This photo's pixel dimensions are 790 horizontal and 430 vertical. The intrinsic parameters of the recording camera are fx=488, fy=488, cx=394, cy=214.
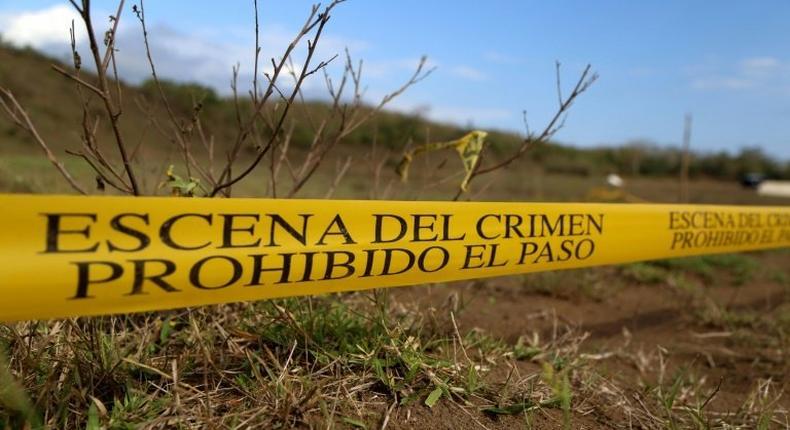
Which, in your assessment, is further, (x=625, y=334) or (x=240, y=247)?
(x=625, y=334)

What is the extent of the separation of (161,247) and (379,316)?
1.02 meters

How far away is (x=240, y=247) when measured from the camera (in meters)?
1.65

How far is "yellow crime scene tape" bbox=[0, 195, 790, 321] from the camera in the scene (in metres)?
1.39

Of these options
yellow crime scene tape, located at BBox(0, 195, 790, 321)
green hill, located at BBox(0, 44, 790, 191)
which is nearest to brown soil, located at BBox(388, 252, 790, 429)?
yellow crime scene tape, located at BBox(0, 195, 790, 321)

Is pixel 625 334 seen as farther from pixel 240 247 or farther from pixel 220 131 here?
pixel 220 131

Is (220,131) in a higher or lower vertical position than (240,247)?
higher

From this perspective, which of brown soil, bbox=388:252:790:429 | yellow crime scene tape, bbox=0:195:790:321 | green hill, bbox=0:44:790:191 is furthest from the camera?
green hill, bbox=0:44:790:191

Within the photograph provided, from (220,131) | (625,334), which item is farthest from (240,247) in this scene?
(220,131)

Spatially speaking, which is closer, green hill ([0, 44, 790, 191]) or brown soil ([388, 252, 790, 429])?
brown soil ([388, 252, 790, 429])

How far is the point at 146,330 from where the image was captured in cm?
212

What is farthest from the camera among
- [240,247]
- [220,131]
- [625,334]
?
[220,131]

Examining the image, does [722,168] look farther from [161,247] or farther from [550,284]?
[161,247]

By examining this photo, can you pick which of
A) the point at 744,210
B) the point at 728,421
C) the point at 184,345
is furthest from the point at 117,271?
the point at 744,210

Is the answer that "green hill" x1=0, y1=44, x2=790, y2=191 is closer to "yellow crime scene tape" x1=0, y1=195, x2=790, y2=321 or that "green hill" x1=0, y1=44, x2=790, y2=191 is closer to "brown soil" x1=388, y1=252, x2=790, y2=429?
"yellow crime scene tape" x1=0, y1=195, x2=790, y2=321
